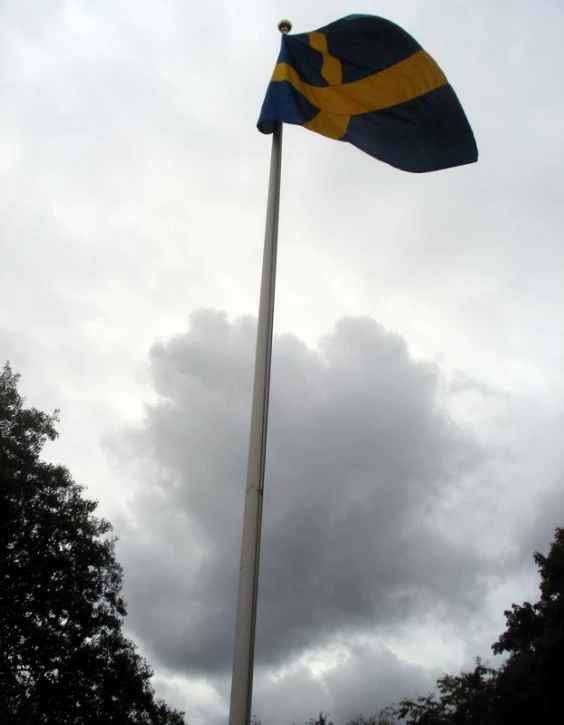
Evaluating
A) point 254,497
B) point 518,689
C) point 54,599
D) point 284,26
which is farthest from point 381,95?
point 518,689

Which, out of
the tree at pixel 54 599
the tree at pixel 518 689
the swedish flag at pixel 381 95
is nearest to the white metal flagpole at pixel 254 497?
the swedish flag at pixel 381 95

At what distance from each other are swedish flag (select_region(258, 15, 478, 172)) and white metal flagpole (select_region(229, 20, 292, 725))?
8.57 ft

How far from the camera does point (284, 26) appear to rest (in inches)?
407

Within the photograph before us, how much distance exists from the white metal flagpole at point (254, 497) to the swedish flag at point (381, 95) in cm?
261

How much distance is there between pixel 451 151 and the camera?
10805 mm

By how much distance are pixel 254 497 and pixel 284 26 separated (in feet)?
24.2

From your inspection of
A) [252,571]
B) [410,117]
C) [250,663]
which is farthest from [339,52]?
[250,663]

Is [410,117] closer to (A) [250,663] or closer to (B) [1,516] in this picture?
(A) [250,663]

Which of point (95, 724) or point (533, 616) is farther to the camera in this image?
point (533, 616)

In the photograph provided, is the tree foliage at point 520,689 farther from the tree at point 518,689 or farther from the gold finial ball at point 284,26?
the gold finial ball at point 284,26

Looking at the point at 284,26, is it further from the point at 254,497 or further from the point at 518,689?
the point at 518,689

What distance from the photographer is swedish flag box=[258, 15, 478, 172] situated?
10.6m

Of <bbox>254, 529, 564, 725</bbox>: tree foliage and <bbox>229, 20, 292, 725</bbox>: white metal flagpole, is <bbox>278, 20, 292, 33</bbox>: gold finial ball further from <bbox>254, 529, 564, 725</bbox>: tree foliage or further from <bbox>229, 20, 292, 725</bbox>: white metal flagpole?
<bbox>254, 529, 564, 725</bbox>: tree foliage

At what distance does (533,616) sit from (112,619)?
84.6ft
